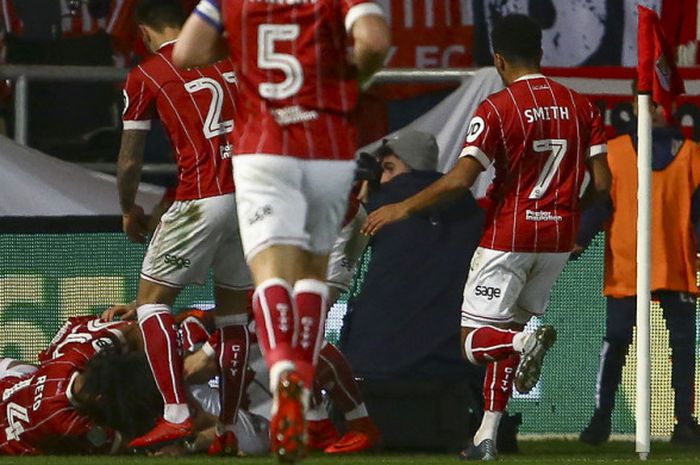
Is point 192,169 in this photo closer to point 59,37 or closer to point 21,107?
point 21,107

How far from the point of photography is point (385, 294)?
391 inches

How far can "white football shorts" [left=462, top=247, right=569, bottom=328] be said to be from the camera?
357 inches

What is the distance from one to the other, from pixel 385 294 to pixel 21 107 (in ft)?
7.81

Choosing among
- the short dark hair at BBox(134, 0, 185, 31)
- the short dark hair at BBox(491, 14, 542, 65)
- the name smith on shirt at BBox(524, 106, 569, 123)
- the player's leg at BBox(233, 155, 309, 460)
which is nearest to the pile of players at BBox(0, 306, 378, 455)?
the short dark hair at BBox(134, 0, 185, 31)

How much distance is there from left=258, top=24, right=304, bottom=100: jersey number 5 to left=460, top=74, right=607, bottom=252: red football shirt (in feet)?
7.15

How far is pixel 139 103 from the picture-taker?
9117 mm

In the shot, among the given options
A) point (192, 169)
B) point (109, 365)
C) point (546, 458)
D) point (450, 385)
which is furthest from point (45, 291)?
point (546, 458)

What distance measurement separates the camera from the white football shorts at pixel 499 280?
29.8 feet

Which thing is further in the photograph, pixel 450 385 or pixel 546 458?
pixel 450 385

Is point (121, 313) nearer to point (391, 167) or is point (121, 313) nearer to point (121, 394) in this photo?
point (121, 394)

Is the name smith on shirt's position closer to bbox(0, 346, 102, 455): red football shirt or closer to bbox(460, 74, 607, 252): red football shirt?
bbox(460, 74, 607, 252): red football shirt

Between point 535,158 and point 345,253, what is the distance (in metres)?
1.24

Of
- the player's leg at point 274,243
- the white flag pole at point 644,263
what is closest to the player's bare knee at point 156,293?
the white flag pole at point 644,263

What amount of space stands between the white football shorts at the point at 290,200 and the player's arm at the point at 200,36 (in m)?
0.40
